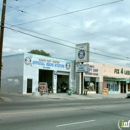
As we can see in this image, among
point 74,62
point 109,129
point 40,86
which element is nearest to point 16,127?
point 109,129

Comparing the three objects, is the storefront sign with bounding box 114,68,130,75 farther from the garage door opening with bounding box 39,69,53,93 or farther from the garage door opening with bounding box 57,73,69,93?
the garage door opening with bounding box 39,69,53,93

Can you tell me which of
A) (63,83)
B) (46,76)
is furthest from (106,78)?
(46,76)

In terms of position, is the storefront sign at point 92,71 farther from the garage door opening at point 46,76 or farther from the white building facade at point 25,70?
the garage door opening at point 46,76

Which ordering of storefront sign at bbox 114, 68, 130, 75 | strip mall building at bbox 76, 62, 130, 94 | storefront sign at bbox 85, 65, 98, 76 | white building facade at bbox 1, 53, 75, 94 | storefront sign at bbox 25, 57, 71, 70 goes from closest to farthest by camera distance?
white building facade at bbox 1, 53, 75, 94, storefront sign at bbox 25, 57, 71, 70, storefront sign at bbox 85, 65, 98, 76, strip mall building at bbox 76, 62, 130, 94, storefront sign at bbox 114, 68, 130, 75

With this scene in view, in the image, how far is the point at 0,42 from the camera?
74.2 ft

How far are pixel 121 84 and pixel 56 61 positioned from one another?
20.8m

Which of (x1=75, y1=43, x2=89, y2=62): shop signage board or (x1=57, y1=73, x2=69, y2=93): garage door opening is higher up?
(x1=75, y1=43, x2=89, y2=62): shop signage board

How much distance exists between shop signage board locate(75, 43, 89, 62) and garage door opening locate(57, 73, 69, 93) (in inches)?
140

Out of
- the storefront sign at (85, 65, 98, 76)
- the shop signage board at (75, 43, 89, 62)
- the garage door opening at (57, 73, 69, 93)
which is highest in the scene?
the shop signage board at (75, 43, 89, 62)

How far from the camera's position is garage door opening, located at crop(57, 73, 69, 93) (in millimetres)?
40013

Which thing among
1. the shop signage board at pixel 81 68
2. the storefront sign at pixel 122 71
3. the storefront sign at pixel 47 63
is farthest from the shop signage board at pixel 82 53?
the storefront sign at pixel 122 71

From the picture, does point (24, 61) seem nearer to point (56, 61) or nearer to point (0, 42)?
point (56, 61)

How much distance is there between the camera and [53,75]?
36969 mm

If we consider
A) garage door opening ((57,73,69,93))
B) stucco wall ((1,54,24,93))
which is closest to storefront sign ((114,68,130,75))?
garage door opening ((57,73,69,93))
